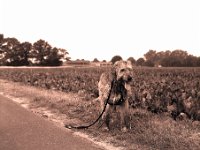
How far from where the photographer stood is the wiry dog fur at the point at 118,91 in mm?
7281

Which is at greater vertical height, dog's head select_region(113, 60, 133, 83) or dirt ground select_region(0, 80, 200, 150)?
dog's head select_region(113, 60, 133, 83)

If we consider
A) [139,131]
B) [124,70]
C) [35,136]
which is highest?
[124,70]

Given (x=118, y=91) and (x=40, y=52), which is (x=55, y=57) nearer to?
(x=40, y=52)

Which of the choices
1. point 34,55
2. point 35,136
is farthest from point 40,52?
point 35,136

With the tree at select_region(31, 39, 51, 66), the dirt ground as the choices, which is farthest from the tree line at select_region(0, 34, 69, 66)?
the dirt ground

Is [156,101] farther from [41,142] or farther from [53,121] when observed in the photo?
[41,142]

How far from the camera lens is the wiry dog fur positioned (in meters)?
7.28

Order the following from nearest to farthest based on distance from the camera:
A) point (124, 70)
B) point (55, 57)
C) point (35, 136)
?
point (124, 70), point (35, 136), point (55, 57)

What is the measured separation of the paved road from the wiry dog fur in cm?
101

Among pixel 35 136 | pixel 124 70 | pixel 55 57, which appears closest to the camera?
pixel 124 70

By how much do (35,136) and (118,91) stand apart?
6.57ft

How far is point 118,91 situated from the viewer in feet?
25.4

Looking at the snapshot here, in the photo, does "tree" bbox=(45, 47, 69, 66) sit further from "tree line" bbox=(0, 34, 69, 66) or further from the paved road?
the paved road

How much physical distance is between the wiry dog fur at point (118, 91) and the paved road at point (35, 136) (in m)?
1.01
